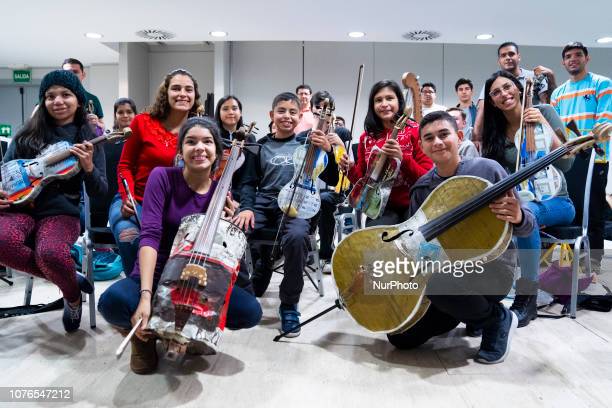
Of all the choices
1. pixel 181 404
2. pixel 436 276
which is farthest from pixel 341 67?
pixel 181 404

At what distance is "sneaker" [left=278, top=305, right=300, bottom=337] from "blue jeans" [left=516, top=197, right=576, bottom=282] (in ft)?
3.61

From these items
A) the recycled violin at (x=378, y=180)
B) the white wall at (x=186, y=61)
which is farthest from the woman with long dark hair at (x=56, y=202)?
the white wall at (x=186, y=61)

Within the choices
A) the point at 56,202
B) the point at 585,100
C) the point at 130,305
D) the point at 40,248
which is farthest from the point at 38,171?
the point at 585,100

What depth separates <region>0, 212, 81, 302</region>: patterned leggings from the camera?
68.8 inches

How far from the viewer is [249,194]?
2.20m

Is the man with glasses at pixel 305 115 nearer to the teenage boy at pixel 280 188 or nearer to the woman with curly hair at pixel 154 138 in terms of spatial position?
the teenage boy at pixel 280 188

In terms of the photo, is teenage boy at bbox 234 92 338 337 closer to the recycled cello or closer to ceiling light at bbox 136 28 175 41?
the recycled cello

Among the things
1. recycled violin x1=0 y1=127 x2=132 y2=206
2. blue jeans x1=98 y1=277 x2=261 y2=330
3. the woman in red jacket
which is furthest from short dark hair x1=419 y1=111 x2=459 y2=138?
recycled violin x1=0 y1=127 x2=132 y2=206

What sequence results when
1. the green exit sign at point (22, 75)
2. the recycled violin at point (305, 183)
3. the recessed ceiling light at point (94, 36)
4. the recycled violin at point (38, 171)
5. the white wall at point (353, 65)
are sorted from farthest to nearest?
the green exit sign at point (22, 75) → the white wall at point (353, 65) → the recessed ceiling light at point (94, 36) → the recycled violin at point (305, 183) → the recycled violin at point (38, 171)

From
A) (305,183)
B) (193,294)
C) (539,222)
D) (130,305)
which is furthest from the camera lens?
(539,222)

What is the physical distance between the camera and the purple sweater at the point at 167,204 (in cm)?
160

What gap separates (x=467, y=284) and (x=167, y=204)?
3.70 ft

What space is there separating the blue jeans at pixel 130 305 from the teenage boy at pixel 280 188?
34cm

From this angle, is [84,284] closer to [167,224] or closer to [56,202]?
[56,202]
